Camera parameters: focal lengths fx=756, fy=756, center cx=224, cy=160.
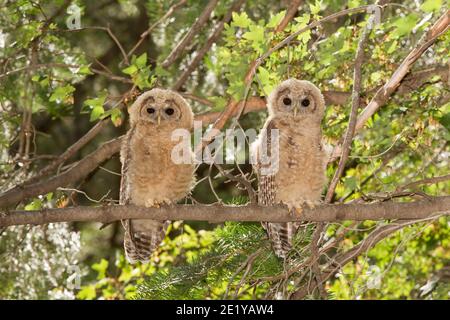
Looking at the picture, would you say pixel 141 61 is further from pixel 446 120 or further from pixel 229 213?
pixel 446 120

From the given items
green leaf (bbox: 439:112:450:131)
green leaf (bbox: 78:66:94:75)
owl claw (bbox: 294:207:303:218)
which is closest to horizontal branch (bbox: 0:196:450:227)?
owl claw (bbox: 294:207:303:218)

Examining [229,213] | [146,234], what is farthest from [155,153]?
[229,213]

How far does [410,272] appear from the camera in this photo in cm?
615

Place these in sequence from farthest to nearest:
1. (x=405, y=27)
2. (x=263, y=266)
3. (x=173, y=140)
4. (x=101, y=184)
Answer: (x=101, y=184), (x=173, y=140), (x=263, y=266), (x=405, y=27)

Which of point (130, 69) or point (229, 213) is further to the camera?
point (130, 69)

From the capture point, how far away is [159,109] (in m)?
3.95

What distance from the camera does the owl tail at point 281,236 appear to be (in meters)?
3.71

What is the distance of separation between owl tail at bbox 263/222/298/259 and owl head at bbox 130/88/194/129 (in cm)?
74

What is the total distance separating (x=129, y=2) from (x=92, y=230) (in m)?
1.86

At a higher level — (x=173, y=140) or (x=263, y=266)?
(x=173, y=140)

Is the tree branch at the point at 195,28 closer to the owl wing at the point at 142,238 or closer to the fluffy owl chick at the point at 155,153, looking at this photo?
the fluffy owl chick at the point at 155,153

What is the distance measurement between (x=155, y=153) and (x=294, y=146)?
2.35 ft

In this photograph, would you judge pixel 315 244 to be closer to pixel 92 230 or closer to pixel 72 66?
pixel 72 66
